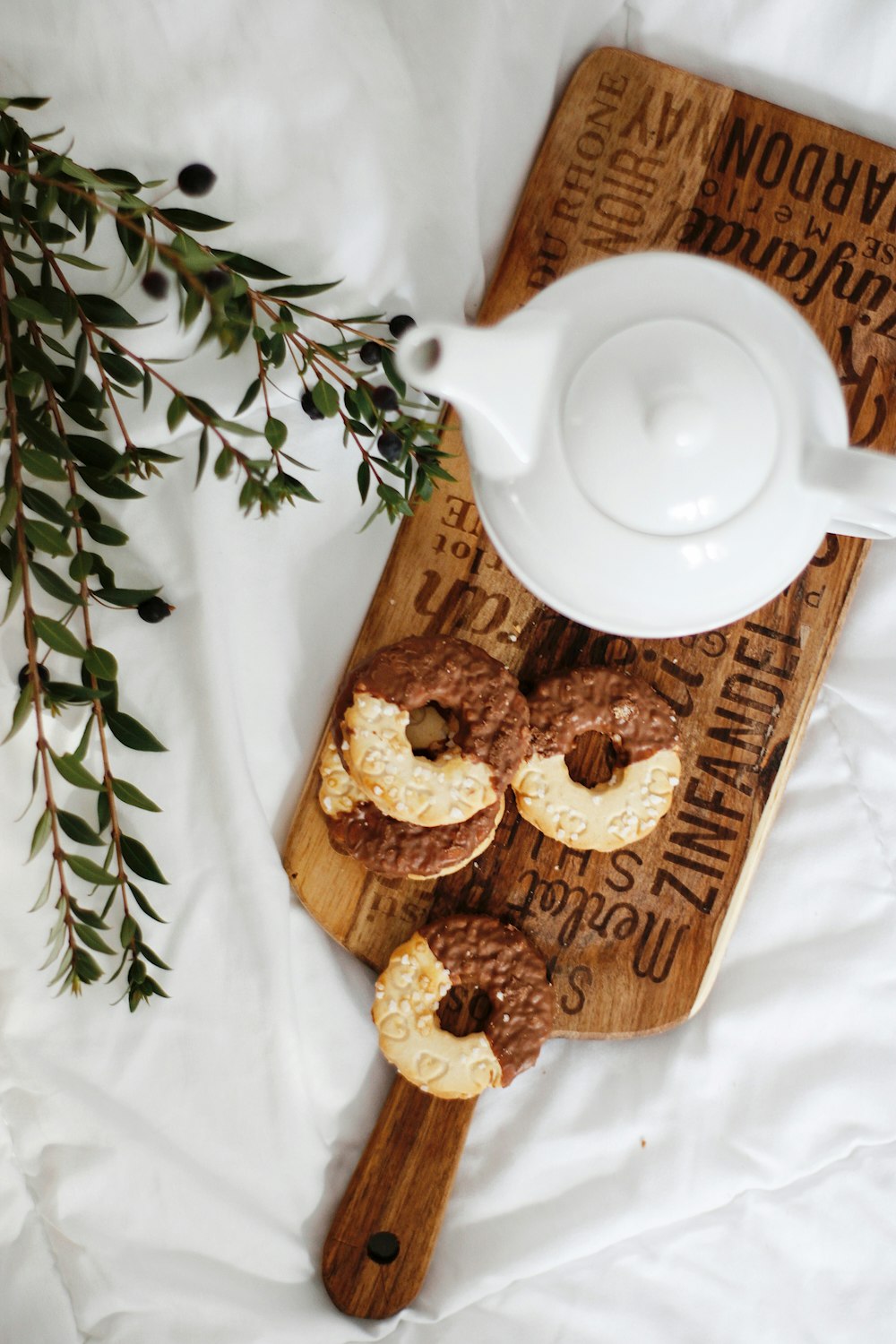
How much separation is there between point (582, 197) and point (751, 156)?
18 centimetres

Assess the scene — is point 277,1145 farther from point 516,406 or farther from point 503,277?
point 503,277

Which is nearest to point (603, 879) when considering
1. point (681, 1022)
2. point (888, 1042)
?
point (681, 1022)

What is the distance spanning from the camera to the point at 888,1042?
3.79 feet

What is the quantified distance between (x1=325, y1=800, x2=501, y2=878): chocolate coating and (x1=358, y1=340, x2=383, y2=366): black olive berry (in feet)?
1.48

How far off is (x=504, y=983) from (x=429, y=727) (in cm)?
27

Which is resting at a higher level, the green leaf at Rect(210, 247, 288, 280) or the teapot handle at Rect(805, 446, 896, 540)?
the green leaf at Rect(210, 247, 288, 280)

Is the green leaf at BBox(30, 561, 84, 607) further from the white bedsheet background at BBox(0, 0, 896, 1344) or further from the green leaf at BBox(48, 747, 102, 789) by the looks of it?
the white bedsheet background at BBox(0, 0, 896, 1344)

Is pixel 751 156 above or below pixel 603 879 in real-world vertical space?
above

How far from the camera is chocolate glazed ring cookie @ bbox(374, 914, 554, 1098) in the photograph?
42.0 inches

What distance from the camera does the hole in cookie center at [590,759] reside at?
3.69 ft

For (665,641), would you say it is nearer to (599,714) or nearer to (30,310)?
(599,714)

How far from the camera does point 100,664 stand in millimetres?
832

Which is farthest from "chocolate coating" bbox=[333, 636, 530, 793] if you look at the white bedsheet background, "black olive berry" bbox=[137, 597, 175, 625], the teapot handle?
the teapot handle

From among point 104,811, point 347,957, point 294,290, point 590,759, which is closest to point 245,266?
point 294,290
